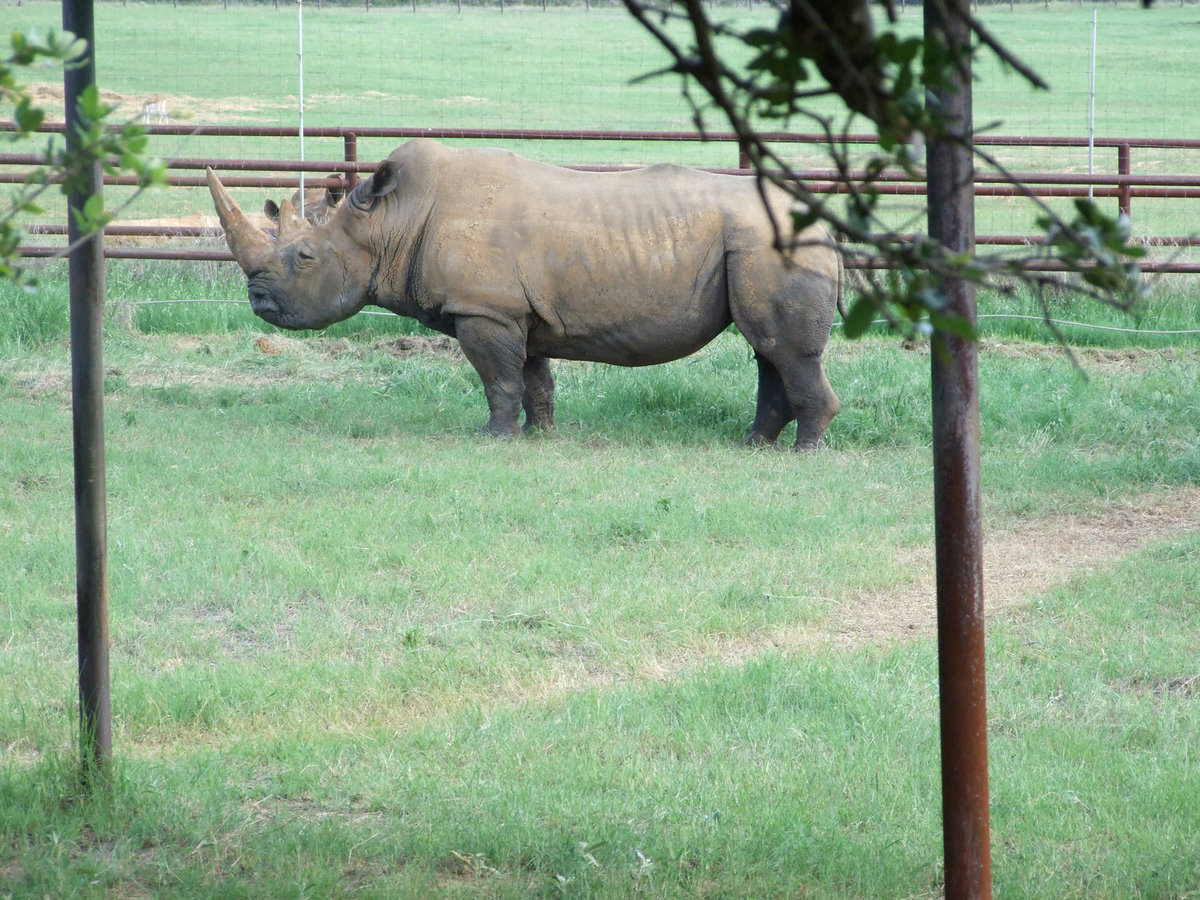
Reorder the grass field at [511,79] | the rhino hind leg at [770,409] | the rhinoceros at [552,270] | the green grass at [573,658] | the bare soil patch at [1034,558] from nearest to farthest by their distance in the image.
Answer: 1. the green grass at [573,658]
2. the bare soil patch at [1034,558]
3. the rhinoceros at [552,270]
4. the rhino hind leg at [770,409]
5. the grass field at [511,79]

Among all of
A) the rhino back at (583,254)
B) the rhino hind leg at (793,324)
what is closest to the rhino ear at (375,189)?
the rhino back at (583,254)

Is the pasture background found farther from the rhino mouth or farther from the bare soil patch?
the rhino mouth

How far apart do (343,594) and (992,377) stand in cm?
559

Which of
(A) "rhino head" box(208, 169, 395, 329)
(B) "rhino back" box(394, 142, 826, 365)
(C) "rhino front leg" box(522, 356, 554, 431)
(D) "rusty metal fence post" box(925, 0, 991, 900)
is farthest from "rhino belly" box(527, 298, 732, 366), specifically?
(D) "rusty metal fence post" box(925, 0, 991, 900)

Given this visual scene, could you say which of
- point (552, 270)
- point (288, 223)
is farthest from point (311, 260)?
point (552, 270)

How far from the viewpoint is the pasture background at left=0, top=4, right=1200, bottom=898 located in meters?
3.86

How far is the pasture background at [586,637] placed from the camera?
386 cm

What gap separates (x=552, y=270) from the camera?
29.5ft

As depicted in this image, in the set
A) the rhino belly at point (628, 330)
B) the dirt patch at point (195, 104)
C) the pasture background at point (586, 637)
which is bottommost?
the pasture background at point (586, 637)

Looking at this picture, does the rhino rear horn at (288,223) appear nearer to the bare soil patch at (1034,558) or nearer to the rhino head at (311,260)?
the rhino head at (311,260)

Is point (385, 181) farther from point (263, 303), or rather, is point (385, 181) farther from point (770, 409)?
point (770, 409)

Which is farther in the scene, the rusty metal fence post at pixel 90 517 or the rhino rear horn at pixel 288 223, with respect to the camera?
the rhino rear horn at pixel 288 223

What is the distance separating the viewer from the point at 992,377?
10031 mm

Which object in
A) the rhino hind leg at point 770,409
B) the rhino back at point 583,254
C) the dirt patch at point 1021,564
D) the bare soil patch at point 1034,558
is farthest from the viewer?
the rhino hind leg at point 770,409
